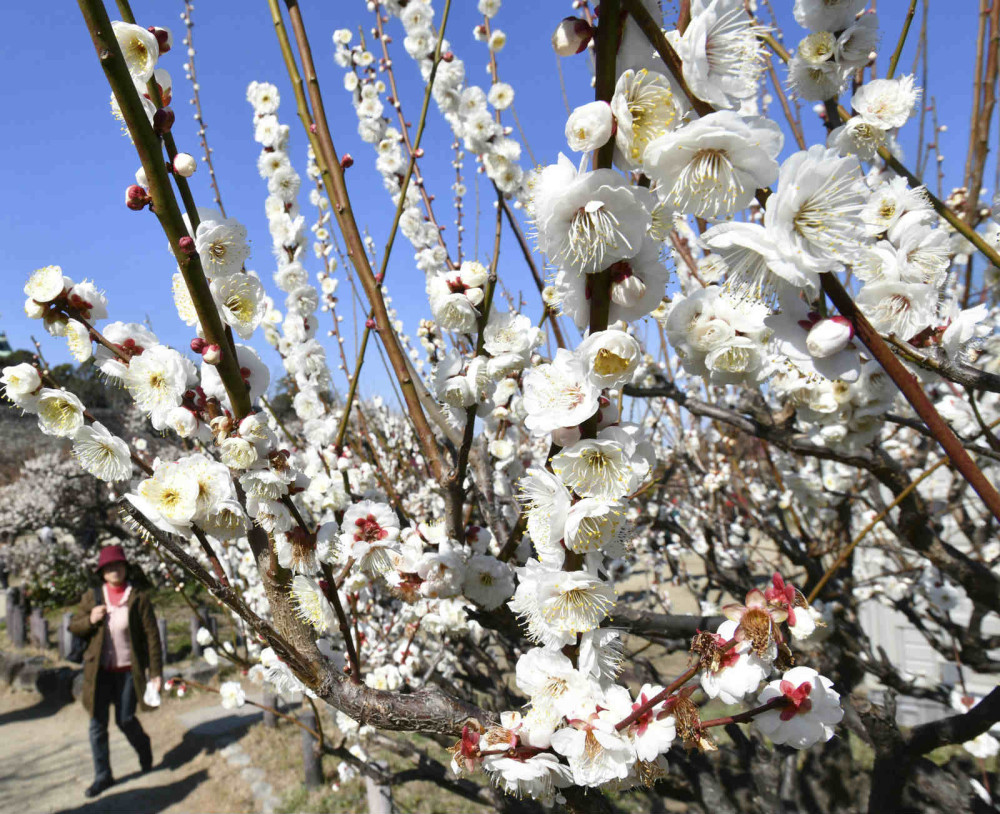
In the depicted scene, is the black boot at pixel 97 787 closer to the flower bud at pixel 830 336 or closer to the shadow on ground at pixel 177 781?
the shadow on ground at pixel 177 781

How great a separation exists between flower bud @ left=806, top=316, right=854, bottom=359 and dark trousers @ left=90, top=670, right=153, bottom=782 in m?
7.07

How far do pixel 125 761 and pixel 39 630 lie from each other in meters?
5.24

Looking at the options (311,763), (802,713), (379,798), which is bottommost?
(311,763)

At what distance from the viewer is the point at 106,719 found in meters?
5.75

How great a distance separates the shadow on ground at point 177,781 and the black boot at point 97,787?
6 cm

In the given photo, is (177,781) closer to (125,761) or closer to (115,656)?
(125,761)

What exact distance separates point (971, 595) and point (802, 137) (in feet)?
6.75

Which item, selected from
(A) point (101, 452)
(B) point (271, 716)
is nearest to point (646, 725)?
(A) point (101, 452)

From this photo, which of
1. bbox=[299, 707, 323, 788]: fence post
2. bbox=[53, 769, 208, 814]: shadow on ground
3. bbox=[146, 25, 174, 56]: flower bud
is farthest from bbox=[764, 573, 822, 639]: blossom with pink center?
bbox=[53, 769, 208, 814]: shadow on ground

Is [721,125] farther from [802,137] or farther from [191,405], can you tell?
[802,137]

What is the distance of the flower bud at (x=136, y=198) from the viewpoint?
95cm

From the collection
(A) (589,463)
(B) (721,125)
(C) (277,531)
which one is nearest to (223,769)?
(C) (277,531)

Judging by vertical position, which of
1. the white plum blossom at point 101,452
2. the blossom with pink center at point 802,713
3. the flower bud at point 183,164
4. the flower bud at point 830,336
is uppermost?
the flower bud at point 183,164

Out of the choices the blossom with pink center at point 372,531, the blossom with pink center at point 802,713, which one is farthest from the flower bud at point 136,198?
the blossom with pink center at point 802,713
